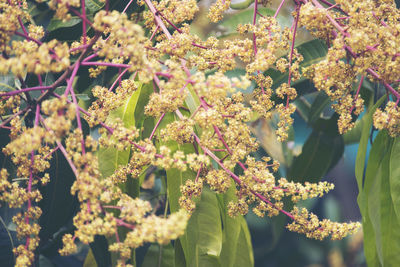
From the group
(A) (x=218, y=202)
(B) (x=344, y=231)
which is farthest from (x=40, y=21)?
(B) (x=344, y=231)

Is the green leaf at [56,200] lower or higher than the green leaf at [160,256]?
higher

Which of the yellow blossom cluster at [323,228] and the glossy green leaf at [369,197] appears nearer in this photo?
the yellow blossom cluster at [323,228]

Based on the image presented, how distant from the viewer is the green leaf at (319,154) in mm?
1529

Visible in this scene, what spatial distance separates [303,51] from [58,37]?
70 centimetres

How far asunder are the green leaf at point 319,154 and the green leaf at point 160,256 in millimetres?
649

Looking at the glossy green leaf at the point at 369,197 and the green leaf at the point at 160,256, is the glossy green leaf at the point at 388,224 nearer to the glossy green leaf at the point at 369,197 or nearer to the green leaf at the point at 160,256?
the glossy green leaf at the point at 369,197

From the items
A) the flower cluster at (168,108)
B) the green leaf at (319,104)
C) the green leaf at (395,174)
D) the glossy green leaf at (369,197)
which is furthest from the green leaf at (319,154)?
the flower cluster at (168,108)

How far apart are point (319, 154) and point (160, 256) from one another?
30.9 inches

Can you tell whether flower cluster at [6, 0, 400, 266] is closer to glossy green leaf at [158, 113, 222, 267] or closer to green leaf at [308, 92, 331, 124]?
glossy green leaf at [158, 113, 222, 267]

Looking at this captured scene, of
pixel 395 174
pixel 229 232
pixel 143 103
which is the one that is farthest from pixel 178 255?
pixel 395 174

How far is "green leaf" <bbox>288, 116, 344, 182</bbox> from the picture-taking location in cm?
153

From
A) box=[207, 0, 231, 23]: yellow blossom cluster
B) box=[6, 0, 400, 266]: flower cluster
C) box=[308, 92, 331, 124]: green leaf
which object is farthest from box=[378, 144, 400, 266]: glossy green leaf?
box=[308, 92, 331, 124]: green leaf

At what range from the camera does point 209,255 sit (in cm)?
74

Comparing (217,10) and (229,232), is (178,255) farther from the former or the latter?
(217,10)
